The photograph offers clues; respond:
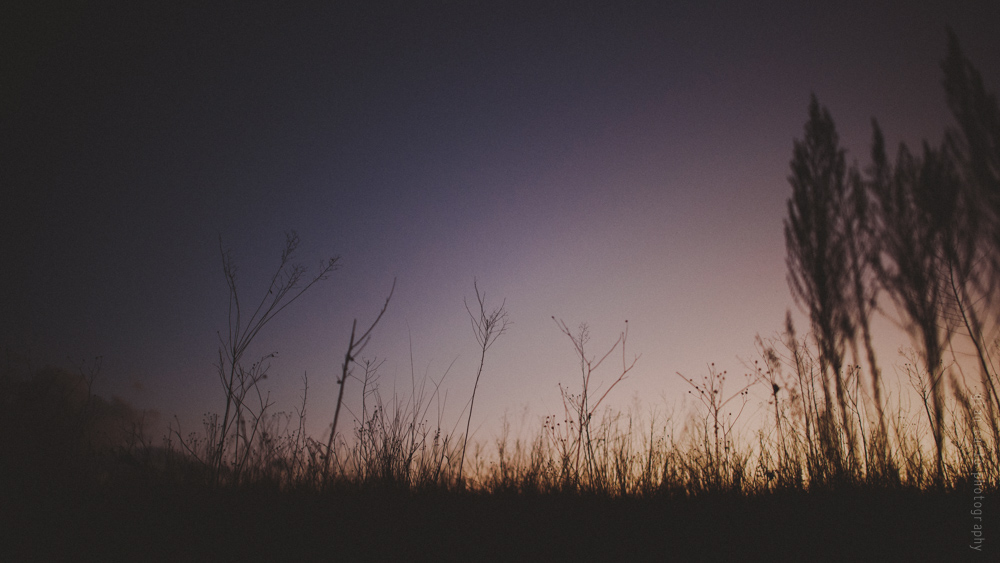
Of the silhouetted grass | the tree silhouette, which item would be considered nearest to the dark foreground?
the silhouetted grass

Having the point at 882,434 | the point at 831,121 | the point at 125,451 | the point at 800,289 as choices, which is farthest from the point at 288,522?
the point at 831,121

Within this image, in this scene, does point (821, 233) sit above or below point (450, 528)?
above

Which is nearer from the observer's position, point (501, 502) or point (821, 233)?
point (501, 502)

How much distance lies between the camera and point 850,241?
8656 mm

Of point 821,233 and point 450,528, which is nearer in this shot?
point 450,528

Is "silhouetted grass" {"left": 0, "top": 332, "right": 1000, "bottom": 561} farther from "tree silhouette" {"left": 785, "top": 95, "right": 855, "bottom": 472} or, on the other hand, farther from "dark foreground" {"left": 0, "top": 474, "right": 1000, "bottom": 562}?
"tree silhouette" {"left": 785, "top": 95, "right": 855, "bottom": 472}

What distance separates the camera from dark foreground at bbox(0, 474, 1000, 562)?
1713 mm

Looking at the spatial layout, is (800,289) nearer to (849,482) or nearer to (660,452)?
(849,482)

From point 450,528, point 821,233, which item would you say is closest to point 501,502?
point 450,528

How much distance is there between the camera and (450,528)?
6.57 ft

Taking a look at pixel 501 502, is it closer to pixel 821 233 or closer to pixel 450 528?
pixel 450 528

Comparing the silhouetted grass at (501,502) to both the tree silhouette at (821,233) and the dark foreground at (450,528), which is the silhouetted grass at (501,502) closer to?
the dark foreground at (450,528)

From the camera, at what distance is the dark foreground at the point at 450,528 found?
1.71 m

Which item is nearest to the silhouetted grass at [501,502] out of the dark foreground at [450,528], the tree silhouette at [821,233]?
the dark foreground at [450,528]
